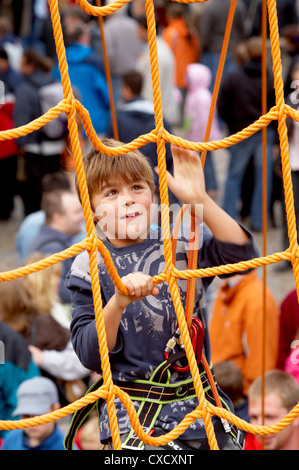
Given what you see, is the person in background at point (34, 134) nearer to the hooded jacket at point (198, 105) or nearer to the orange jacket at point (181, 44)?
the hooded jacket at point (198, 105)

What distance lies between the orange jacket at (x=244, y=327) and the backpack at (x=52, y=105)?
7.50 feet

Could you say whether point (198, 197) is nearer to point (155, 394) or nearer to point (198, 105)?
point (155, 394)

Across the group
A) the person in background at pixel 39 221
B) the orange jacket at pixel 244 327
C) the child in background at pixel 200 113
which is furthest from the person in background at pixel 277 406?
the child in background at pixel 200 113

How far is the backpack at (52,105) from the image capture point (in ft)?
19.0

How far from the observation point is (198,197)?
6.44 feet

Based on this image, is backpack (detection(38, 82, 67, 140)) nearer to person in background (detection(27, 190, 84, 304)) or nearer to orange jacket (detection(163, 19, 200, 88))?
person in background (detection(27, 190, 84, 304))

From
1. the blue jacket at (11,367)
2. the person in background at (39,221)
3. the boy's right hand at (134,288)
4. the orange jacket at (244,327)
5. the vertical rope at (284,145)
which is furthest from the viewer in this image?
the person in background at (39,221)

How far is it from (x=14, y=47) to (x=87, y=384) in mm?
5032

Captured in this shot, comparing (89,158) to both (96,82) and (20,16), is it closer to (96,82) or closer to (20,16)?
(96,82)

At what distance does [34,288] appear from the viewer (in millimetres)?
3828

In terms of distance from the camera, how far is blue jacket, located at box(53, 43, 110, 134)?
6633 millimetres

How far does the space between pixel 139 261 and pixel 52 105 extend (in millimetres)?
3949

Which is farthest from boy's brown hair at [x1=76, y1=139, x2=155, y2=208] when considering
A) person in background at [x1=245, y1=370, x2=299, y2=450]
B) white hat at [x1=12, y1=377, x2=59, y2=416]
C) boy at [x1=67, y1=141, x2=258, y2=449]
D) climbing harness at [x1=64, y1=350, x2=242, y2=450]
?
white hat at [x1=12, y1=377, x2=59, y2=416]

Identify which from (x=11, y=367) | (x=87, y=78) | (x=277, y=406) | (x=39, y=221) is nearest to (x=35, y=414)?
(x=11, y=367)
